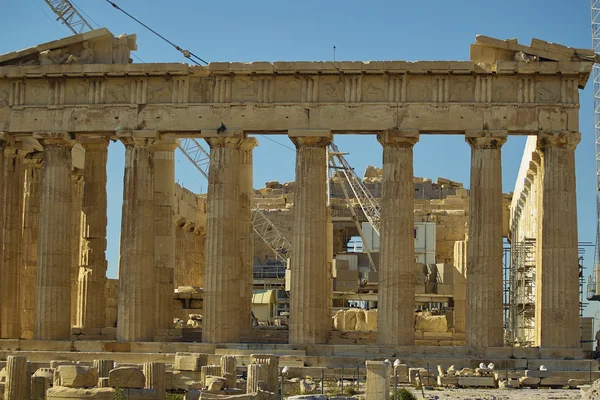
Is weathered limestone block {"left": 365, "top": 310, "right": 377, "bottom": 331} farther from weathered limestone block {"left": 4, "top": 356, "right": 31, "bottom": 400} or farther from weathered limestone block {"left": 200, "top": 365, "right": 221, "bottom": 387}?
weathered limestone block {"left": 4, "top": 356, "right": 31, "bottom": 400}

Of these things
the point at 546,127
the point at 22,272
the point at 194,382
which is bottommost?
the point at 194,382

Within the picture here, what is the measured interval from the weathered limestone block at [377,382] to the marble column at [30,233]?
83.6ft

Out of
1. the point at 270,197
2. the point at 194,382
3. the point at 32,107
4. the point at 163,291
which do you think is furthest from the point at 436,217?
the point at 194,382

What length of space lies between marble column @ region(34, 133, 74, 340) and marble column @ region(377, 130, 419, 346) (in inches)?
477

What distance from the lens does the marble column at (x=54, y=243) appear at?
55625 millimetres

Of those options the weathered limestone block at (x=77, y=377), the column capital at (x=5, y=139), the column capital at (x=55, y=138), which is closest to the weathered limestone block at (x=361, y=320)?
the column capital at (x=55, y=138)

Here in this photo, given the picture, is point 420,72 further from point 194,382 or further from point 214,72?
point 194,382

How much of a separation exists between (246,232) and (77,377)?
19032mm

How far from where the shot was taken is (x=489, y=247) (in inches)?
2096

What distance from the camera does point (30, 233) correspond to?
62219mm

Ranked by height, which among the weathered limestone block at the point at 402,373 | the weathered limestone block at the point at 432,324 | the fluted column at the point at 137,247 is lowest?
the weathered limestone block at the point at 402,373

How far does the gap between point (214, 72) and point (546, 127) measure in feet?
40.9

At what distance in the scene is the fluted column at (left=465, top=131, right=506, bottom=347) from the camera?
2085 inches

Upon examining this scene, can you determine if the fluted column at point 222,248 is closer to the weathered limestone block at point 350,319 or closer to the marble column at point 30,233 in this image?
the marble column at point 30,233
